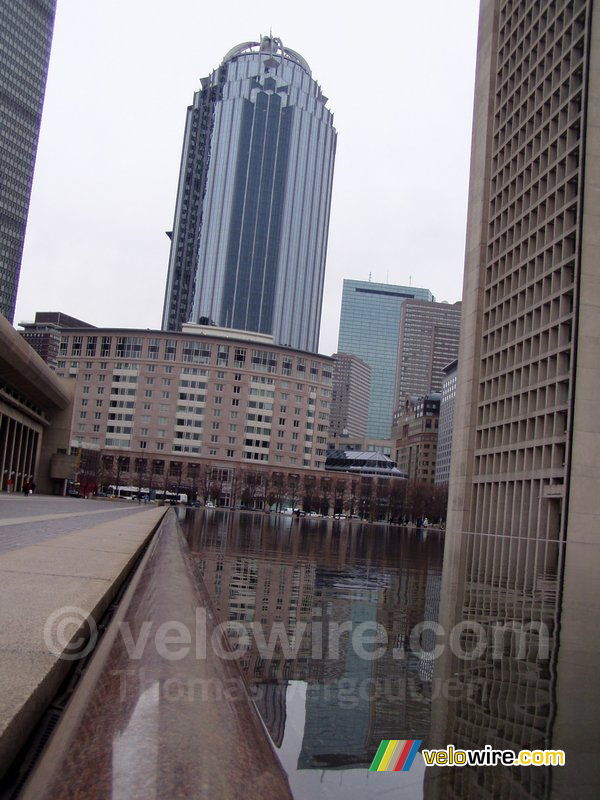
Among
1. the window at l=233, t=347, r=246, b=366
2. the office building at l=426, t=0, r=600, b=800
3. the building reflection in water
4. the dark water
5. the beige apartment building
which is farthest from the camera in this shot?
the window at l=233, t=347, r=246, b=366

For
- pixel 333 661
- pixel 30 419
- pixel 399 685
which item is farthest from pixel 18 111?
pixel 399 685

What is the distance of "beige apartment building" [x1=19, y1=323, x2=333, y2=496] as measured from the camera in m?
124

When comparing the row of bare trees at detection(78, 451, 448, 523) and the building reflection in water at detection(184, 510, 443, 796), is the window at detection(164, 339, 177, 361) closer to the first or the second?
the row of bare trees at detection(78, 451, 448, 523)

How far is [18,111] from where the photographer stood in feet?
524

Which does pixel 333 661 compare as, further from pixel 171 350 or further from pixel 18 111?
pixel 18 111

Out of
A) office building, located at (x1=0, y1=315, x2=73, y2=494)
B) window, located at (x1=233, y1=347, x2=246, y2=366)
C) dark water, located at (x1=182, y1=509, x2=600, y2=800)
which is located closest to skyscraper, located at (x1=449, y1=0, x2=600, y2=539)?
office building, located at (x1=0, y1=315, x2=73, y2=494)

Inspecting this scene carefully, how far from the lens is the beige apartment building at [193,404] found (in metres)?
124

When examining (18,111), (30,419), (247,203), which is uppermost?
(18,111)

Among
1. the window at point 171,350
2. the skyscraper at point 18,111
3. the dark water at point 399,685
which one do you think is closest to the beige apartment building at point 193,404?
the window at point 171,350

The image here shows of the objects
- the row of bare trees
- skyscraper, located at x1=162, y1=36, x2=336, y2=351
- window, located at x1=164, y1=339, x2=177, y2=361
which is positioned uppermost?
skyscraper, located at x1=162, y1=36, x2=336, y2=351

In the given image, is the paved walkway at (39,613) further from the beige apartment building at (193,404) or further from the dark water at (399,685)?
the beige apartment building at (193,404)

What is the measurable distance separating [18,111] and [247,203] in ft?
191

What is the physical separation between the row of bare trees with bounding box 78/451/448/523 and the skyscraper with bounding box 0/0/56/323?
6722 cm

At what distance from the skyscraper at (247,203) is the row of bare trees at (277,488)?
75349 millimetres
